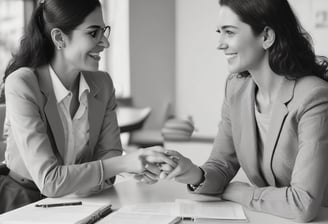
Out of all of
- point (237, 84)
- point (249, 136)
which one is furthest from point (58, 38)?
point (249, 136)

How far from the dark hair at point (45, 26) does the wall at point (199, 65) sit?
443 centimetres

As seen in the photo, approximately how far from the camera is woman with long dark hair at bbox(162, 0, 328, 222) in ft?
4.81

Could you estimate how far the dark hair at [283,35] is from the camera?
5.30 ft

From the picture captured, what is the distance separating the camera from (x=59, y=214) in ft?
4.58

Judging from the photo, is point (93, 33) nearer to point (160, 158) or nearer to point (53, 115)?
point (53, 115)

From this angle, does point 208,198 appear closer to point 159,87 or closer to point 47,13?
point 47,13

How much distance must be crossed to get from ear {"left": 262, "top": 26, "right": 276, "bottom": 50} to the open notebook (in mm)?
777

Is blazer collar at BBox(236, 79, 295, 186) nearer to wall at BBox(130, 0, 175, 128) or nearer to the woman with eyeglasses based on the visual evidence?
the woman with eyeglasses

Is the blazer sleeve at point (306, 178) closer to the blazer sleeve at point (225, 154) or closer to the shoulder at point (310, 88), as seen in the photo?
the shoulder at point (310, 88)

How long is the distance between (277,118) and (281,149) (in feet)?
0.35

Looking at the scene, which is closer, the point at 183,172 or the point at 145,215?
the point at 145,215

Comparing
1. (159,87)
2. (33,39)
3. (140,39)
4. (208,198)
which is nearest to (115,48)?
(140,39)

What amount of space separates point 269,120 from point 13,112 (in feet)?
3.02

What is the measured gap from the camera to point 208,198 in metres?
1.63
